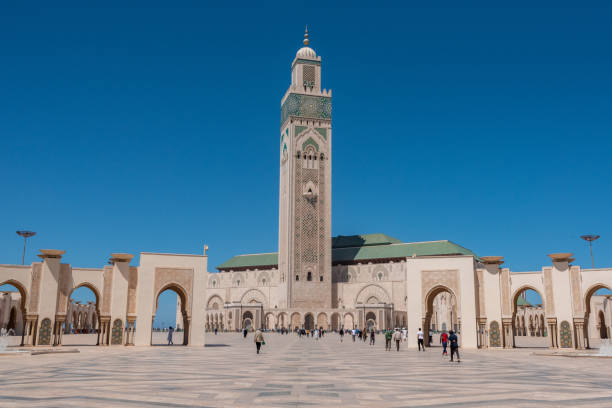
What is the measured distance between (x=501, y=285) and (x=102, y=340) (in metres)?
17.8

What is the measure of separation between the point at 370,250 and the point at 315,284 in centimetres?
915

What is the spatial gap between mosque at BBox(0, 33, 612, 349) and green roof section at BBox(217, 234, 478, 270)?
0.18 m

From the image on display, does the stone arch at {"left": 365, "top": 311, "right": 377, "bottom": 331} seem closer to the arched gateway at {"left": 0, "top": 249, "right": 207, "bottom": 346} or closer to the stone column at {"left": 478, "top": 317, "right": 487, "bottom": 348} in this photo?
the stone column at {"left": 478, "top": 317, "right": 487, "bottom": 348}

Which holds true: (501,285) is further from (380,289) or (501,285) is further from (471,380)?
(380,289)

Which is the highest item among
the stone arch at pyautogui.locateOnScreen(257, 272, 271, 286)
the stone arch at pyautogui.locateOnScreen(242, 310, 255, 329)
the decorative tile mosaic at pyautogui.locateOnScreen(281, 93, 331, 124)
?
the decorative tile mosaic at pyautogui.locateOnScreen(281, 93, 331, 124)

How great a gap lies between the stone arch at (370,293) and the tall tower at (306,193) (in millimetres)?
4310

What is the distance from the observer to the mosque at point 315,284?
Result: 25.7 m

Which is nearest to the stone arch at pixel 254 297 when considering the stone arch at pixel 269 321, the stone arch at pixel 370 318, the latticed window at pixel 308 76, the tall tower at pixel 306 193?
the tall tower at pixel 306 193

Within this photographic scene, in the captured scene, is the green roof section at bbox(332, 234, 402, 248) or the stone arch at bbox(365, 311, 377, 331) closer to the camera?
the stone arch at bbox(365, 311, 377, 331)

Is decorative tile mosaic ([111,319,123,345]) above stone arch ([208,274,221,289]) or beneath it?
beneath

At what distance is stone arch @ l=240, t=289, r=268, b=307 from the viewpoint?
7181cm

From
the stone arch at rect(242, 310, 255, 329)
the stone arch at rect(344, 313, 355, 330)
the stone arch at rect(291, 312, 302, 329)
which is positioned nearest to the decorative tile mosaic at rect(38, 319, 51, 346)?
the stone arch at rect(242, 310, 255, 329)

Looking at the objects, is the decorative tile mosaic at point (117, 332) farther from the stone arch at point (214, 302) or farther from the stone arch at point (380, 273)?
the stone arch at point (214, 302)

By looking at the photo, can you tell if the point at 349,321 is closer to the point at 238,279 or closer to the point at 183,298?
the point at 238,279
